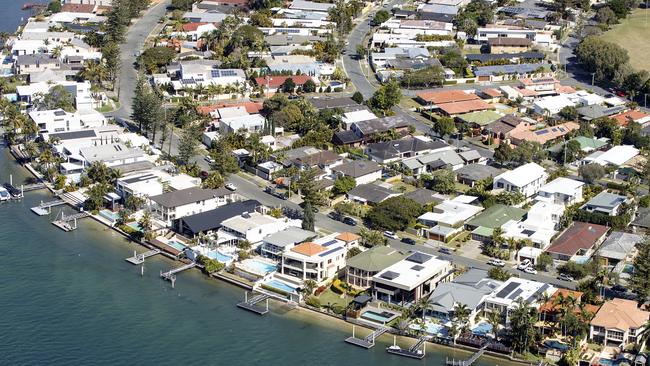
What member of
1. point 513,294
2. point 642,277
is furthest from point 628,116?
point 513,294

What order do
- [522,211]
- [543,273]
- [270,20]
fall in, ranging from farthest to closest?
1. [270,20]
2. [522,211]
3. [543,273]

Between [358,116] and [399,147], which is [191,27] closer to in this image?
[358,116]

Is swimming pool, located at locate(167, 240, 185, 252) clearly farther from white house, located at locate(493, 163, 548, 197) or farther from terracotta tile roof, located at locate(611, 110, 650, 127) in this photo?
terracotta tile roof, located at locate(611, 110, 650, 127)

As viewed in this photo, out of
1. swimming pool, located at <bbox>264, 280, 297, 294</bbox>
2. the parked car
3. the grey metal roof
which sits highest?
the grey metal roof

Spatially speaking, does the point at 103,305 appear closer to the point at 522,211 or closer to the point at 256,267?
the point at 256,267

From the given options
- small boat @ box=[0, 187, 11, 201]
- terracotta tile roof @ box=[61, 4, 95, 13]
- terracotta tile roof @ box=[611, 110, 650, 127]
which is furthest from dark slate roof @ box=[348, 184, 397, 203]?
terracotta tile roof @ box=[61, 4, 95, 13]

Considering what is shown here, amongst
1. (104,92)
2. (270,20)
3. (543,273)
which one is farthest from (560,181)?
(270,20)

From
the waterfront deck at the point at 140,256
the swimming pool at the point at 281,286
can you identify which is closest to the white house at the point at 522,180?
the swimming pool at the point at 281,286
